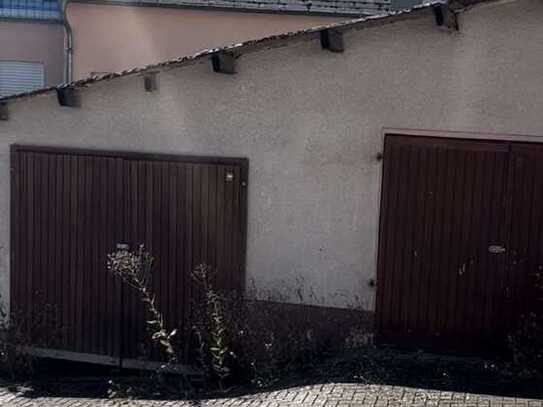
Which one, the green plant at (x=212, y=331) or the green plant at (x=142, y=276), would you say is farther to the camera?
the green plant at (x=142, y=276)

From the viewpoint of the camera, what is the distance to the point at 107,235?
31.2 feet

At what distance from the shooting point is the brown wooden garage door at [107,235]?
923cm

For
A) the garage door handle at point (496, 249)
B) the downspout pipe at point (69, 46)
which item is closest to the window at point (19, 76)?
the downspout pipe at point (69, 46)

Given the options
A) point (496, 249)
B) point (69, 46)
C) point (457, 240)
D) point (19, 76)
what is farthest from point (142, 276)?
point (19, 76)

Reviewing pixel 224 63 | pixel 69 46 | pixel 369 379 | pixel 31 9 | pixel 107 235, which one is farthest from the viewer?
pixel 31 9

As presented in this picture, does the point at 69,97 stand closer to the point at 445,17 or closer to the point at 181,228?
the point at 181,228

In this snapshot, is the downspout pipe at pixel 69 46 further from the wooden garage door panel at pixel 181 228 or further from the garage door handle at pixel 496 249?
the garage door handle at pixel 496 249

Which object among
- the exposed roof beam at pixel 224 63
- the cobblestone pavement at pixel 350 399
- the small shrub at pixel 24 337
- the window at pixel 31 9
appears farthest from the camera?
the window at pixel 31 9

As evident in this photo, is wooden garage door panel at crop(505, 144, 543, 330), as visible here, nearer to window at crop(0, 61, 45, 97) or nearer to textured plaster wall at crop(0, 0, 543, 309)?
textured plaster wall at crop(0, 0, 543, 309)

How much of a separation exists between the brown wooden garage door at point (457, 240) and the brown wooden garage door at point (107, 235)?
1593mm

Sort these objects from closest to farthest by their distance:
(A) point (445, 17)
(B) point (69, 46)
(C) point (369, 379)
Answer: (C) point (369, 379), (A) point (445, 17), (B) point (69, 46)

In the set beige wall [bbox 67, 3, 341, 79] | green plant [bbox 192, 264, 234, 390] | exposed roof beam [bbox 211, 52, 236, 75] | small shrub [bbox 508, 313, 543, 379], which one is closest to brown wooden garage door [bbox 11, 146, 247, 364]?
green plant [bbox 192, 264, 234, 390]

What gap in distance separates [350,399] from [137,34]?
30.2 ft

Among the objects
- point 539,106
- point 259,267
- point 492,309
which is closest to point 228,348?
point 259,267
